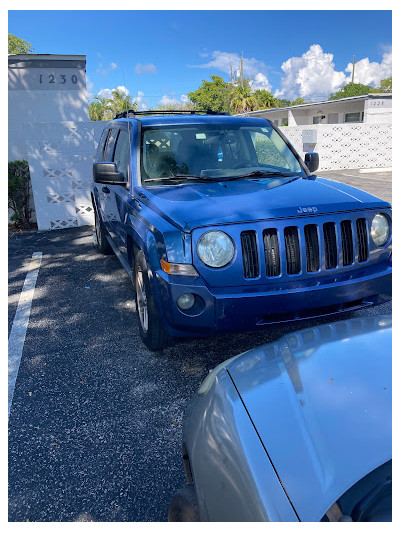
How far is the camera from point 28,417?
3.04m

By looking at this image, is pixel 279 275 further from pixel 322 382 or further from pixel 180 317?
pixel 322 382

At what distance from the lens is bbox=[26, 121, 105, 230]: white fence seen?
8719 millimetres

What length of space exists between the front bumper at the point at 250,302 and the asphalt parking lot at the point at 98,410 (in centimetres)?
60

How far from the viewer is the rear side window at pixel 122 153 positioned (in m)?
4.42

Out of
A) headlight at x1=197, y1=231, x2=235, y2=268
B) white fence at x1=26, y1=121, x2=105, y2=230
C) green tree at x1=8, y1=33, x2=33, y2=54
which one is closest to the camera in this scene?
headlight at x1=197, y1=231, x2=235, y2=268

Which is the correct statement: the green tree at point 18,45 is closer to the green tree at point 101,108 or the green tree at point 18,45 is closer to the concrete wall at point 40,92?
the green tree at point 101,108

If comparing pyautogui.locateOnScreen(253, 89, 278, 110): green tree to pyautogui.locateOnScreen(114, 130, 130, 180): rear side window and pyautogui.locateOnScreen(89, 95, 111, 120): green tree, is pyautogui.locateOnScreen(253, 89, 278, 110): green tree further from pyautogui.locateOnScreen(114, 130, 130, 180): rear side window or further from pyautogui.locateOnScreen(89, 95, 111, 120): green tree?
pyautogui.locateOnScreen(114, 130, 130, 180): rear side window

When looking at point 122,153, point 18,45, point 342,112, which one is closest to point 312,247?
point 122,153

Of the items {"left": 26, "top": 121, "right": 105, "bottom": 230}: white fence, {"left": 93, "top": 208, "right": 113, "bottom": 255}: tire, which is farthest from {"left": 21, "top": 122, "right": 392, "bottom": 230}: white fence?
{"left": 93, "top": 208, "right": 113, "bottom": 255}: tire

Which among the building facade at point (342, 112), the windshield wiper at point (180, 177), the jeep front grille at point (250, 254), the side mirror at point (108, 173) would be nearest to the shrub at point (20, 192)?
the side mirror at point (108, 173)

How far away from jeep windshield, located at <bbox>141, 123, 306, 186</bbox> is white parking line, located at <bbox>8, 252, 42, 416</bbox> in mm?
1934
